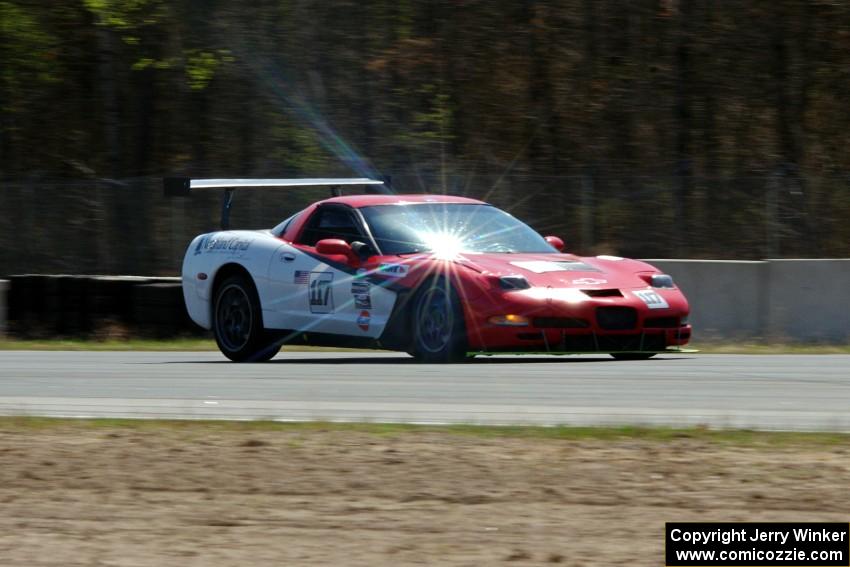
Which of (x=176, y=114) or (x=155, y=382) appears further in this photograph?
(x=176, y=114)

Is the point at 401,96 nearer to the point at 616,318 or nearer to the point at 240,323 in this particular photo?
the point at 240,323

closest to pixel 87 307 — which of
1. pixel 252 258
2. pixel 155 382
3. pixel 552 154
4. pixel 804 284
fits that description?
pixel 252 258

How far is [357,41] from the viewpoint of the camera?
2609cm

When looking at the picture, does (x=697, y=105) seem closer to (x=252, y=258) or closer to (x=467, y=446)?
(x=252, y=258)

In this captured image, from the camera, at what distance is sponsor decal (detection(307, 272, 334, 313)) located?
12.4 meters

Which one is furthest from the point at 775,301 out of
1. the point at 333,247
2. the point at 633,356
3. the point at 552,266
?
the point at 333,247

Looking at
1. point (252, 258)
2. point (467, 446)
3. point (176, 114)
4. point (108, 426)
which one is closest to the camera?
point (467, 446)

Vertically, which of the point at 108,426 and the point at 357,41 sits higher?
the point at 357,41

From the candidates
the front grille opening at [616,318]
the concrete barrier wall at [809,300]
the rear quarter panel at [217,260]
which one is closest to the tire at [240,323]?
the rear quarter panel at [217,260]

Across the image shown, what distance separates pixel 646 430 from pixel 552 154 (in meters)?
17.0

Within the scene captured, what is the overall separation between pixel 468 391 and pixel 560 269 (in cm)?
246

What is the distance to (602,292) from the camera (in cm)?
1152

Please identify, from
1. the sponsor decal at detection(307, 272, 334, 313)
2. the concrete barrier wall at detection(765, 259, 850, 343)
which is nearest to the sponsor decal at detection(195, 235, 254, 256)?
the sponsor decal at detection(307, 272, 334, 313)

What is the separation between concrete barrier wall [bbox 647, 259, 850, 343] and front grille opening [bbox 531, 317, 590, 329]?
5.14 m
